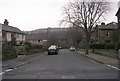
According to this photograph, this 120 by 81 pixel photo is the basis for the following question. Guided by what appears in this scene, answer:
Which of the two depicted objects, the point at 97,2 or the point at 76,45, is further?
the point at 76,45

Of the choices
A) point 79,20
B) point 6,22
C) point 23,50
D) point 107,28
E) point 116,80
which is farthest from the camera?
point 107,28

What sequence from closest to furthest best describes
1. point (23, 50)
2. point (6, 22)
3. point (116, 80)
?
point (116, 80) < point (23, 50) < point (6, 22)

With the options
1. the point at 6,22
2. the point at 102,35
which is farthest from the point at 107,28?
the point at 6,22

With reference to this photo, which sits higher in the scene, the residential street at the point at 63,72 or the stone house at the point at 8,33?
the stone house at the point at 8,33

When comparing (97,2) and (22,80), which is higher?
(97,2)

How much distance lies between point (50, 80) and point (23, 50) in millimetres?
32653

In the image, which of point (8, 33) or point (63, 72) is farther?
point (8, 33)

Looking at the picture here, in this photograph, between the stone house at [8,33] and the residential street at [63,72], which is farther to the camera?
the stone house at [8,33]

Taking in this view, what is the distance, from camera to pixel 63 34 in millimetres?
140000

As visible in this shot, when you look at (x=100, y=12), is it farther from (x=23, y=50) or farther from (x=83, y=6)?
(x=23, y=50)

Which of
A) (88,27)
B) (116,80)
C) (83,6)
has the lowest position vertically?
(116,80)

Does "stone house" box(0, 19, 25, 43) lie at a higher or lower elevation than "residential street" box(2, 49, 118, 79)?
higher

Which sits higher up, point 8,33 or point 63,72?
point 8,33

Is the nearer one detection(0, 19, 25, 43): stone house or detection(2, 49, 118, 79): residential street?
detection(2, 49, 118, 79): residential street
